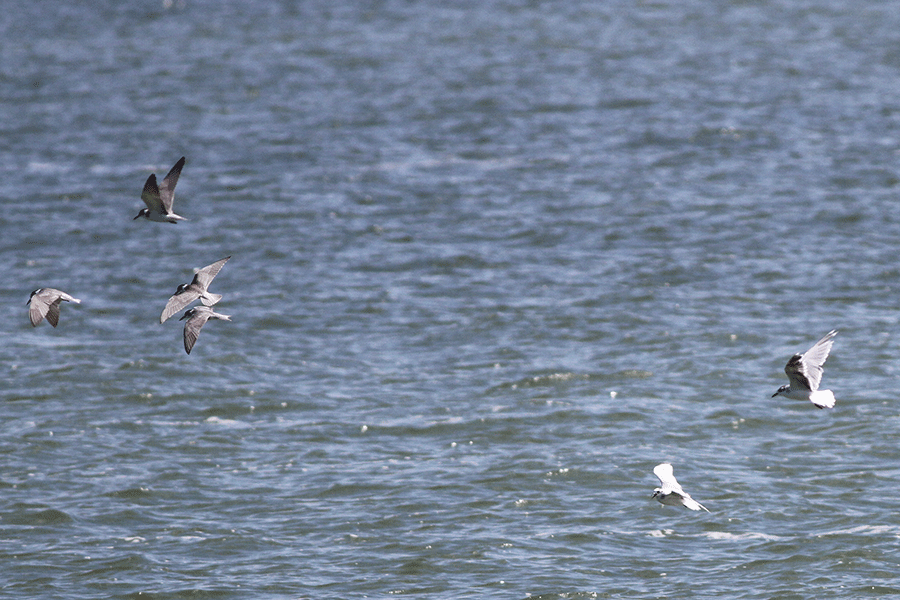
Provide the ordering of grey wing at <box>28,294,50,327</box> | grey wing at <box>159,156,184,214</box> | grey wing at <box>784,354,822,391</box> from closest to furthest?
grey wing at <box>784,354,822,391</box> < grey wing at <box>28,294,50,327</box> < grey wing at <box>159,156,184,214</box>

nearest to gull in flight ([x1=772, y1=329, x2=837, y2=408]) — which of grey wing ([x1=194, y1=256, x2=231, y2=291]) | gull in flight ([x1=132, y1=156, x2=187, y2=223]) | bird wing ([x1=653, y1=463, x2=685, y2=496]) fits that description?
bird wing ([x1=653, y1=463, x2=685, y2=496])

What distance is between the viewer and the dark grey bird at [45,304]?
1353 cm

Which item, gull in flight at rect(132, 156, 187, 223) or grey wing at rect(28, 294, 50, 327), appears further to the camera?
gull in flight at rect(132, 156, 187, 223)

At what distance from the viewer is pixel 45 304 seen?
13875 mm

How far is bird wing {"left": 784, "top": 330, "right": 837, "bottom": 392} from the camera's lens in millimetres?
12523

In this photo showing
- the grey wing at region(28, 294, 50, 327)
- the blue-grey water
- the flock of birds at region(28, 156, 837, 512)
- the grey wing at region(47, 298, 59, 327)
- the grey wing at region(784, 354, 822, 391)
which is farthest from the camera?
the blue-grey water

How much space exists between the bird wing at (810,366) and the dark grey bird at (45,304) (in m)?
7.52

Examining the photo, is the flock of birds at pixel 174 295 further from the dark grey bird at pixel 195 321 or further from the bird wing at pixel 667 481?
the bird wing at pixel 667 481

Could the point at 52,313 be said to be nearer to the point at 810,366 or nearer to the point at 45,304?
the point at 45,304

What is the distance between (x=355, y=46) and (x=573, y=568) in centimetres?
3095

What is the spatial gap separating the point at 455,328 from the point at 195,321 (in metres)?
9.31

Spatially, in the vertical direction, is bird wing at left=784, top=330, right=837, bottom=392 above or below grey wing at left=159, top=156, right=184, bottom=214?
below

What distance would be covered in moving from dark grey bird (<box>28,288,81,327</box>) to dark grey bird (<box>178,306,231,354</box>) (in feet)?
4.41

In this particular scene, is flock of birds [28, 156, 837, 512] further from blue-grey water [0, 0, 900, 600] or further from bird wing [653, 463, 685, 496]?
blue-grey water [0, 0, 900, 600]
